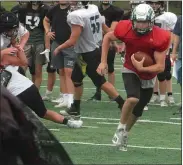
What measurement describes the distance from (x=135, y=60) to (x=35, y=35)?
5.01 metres

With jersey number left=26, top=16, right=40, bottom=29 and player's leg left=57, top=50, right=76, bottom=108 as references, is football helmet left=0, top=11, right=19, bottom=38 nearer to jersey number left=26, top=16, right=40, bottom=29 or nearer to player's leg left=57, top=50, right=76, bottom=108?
player's leg left=57, top=50, right=76, bottom=108

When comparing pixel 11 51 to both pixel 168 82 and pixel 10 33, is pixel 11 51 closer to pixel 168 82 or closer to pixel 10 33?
pixel 10 33

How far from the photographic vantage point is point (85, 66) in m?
11.1

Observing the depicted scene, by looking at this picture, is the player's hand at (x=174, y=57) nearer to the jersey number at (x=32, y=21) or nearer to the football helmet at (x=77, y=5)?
the football helmet at (x=77, y=5)

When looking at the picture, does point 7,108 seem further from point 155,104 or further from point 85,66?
point 155,104

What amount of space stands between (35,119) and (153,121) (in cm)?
653

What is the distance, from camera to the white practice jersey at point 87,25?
36.2 ft

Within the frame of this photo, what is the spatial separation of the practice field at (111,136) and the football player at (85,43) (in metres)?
0.46

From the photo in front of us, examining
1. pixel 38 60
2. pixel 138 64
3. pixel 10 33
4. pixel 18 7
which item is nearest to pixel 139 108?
pixel 138 64

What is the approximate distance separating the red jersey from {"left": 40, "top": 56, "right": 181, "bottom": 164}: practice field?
837 millimetres

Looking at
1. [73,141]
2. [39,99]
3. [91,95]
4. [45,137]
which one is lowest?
[91,95]

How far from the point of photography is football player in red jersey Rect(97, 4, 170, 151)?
864 cm

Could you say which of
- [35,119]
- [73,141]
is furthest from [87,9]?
[35,119]

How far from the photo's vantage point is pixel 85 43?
442 inches
